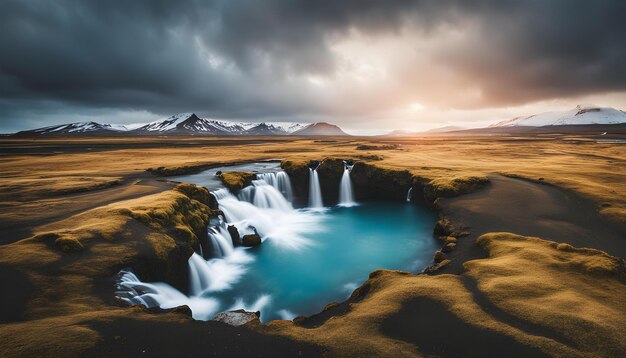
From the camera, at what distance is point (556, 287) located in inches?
533

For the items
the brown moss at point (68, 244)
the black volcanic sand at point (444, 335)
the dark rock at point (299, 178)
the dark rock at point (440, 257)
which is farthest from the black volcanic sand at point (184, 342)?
the dark rock at point (299, 178)

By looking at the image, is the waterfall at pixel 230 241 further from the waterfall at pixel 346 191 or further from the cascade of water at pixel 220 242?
the waterfall at pixel 346 191

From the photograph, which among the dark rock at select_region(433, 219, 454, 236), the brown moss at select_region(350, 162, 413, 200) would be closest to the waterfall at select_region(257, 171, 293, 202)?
the brown moss at select_region(350, 162, 413, 200)

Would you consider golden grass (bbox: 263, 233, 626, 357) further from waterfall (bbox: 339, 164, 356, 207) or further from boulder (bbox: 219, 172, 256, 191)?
waterfall (bbox: 339, 164, 356, 207)

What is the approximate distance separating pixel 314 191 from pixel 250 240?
2379 centimetres

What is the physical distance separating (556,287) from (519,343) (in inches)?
216

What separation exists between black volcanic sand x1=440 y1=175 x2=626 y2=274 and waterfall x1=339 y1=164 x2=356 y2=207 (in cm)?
1996

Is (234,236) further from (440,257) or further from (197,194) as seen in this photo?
(440,257)

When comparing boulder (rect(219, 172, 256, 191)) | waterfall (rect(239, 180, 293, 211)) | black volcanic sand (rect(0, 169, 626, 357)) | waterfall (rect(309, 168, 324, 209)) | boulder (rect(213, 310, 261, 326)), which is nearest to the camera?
black volcanic sand (rect(0, 169, 626, 357))

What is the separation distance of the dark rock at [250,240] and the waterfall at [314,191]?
20476 mm

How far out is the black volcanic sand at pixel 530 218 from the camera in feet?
69.1

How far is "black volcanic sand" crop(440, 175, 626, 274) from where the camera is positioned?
21.0 metres

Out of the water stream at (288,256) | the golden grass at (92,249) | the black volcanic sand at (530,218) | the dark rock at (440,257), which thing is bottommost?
the water stream at (288,256)

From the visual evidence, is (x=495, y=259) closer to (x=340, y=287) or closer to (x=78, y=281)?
(x=340, y=287)
